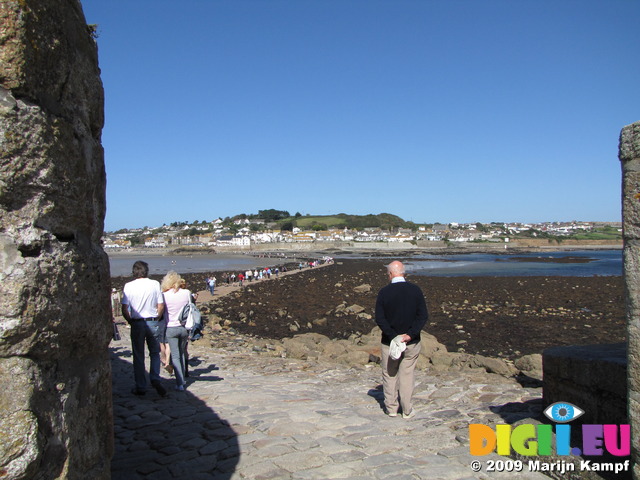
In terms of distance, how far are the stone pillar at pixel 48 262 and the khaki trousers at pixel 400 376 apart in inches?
137

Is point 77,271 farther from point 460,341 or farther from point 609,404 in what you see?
point 460,341

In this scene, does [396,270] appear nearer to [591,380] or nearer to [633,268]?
[591,380]

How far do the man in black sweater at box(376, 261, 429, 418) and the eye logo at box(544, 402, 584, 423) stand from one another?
1441 millimetres

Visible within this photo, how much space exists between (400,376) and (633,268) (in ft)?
9.92

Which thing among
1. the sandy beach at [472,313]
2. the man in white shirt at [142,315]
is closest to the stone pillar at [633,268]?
the man in white shirt at [142,315]

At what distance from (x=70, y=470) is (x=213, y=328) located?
45.5ft

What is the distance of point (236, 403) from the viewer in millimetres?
5883

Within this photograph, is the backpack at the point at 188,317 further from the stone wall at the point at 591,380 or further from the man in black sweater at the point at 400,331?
the stone wall at the point at 591,380

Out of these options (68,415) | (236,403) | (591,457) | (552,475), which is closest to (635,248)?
(591,457)

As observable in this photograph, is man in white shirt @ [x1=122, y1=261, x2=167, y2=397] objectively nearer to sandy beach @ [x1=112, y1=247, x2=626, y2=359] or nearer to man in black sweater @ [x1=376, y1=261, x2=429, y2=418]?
man in black sweater @ [x1=376, y1=261, x2=429, y2=418]

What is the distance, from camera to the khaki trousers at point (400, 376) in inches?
209

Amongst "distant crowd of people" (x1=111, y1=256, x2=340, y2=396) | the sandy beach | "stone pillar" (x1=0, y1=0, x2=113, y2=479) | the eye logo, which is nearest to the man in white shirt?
"distant crowd of people" (x1=111, y1=256, x2=340, y2=396)

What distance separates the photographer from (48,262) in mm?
1983

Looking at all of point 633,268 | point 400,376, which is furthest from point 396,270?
point 633,268
